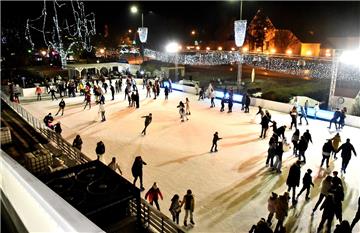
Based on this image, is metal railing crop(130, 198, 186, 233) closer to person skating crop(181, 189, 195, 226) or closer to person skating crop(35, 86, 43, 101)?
person skating crop(181, 189, 195, 226)

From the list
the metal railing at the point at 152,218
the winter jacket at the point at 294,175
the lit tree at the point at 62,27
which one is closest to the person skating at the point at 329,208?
the winter jacket at the point at 294,175

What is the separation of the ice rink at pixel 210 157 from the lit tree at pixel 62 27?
61.3 feet

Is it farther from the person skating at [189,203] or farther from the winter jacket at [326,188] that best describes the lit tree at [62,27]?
the winter jacket at [326,188]

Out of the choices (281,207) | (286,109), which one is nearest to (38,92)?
(286,109)

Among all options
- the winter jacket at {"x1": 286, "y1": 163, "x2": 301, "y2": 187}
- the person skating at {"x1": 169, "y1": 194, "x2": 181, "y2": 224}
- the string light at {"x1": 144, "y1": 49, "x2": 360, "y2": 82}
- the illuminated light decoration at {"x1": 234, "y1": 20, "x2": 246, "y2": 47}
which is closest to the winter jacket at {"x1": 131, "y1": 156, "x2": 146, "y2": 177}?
the person skating at {"x1": 169, "y1": 194, "x2": 181, "y2": 224}

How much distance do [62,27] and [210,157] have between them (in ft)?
104

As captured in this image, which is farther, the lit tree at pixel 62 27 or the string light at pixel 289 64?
the lit tree at pixel 62 27

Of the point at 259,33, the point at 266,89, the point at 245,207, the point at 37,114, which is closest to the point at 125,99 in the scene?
the point at 37,114

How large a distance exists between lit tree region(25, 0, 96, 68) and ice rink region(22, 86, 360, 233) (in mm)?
18684

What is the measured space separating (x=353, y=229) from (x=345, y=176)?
2864 mm

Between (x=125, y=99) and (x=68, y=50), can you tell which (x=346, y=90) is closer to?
(x=125, y=99)

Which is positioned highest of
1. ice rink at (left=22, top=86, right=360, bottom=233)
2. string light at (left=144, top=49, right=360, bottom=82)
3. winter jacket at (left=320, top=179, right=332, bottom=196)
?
string light at (left=144, top=49, right=360, bottom=82)

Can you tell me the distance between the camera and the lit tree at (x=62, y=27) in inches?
1378

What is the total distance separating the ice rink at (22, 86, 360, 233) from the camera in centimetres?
777
